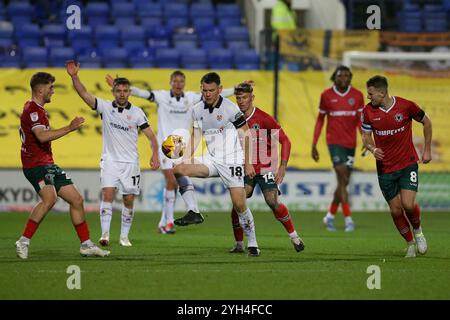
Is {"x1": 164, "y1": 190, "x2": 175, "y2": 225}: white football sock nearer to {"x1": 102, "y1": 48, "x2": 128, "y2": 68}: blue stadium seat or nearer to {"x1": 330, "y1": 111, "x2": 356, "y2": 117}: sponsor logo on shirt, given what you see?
{"x1": 330, "y1": 111, "x2": 356, "y2": 117}: sponsor logo on shirt

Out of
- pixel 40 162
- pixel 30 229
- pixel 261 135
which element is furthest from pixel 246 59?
pixel 30 229

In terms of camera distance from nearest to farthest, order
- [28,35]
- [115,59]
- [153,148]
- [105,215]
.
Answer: [153,148]
[105,215]
[115,59]
[28,35]

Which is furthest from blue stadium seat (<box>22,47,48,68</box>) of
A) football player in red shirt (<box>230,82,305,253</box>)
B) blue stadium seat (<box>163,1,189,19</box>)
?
football player in red shirt (<box>230,82,305,253</box>)

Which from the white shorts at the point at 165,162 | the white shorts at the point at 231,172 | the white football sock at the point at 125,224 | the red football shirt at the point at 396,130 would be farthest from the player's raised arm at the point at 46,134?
the white shorts at the point at 165,162

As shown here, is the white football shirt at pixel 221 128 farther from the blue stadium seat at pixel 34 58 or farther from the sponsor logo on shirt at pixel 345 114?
the blue stadium seat at pixel 34 58

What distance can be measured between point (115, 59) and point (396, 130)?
10.8 meters

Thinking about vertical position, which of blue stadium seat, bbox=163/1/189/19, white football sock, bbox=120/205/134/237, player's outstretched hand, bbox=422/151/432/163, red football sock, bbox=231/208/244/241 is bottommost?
white football sock, bbox=120/205/134/237

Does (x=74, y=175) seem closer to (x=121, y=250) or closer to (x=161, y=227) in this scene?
(x=161, y=227)

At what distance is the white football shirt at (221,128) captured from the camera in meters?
11.7

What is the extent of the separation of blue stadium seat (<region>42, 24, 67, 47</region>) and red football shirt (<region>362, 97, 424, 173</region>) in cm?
1205

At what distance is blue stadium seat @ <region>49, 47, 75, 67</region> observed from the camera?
2139 centimetres

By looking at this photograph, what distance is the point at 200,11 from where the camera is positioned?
2380cm

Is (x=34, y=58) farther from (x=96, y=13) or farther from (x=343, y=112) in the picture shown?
(x=343, y=112)

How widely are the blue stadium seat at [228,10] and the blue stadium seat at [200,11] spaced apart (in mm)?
175
